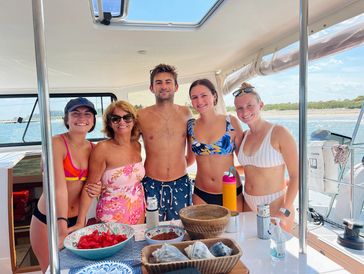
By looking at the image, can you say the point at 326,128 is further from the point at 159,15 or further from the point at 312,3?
the point at 159,15

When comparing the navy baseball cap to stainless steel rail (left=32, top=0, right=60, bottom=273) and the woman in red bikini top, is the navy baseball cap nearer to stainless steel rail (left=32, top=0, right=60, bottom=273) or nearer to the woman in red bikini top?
the woman in red bikini top

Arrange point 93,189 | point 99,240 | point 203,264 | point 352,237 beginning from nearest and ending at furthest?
point 203,264
point 99,240
point 93,189
point 352,237

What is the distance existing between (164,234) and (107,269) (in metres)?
0.28

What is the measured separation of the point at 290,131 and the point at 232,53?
6.22 feet

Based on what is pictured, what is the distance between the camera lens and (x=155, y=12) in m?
2.09

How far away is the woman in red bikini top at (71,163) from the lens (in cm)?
153

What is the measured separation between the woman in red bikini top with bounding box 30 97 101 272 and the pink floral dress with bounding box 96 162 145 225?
0.24 feet

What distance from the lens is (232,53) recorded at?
10.7ft

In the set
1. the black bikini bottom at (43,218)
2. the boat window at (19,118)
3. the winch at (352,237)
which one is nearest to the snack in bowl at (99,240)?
the black bikini bottom at (43,218)

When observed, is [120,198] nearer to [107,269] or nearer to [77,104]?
[77,104]

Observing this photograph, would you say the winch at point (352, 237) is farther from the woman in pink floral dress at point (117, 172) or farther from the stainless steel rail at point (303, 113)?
the woman in pink floral dress at point (117, 172)

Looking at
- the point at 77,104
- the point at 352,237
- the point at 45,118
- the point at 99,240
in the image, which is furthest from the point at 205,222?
the point at 352,237

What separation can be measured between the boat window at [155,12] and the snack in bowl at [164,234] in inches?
57.6

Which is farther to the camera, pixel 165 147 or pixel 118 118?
pixel 165 147
